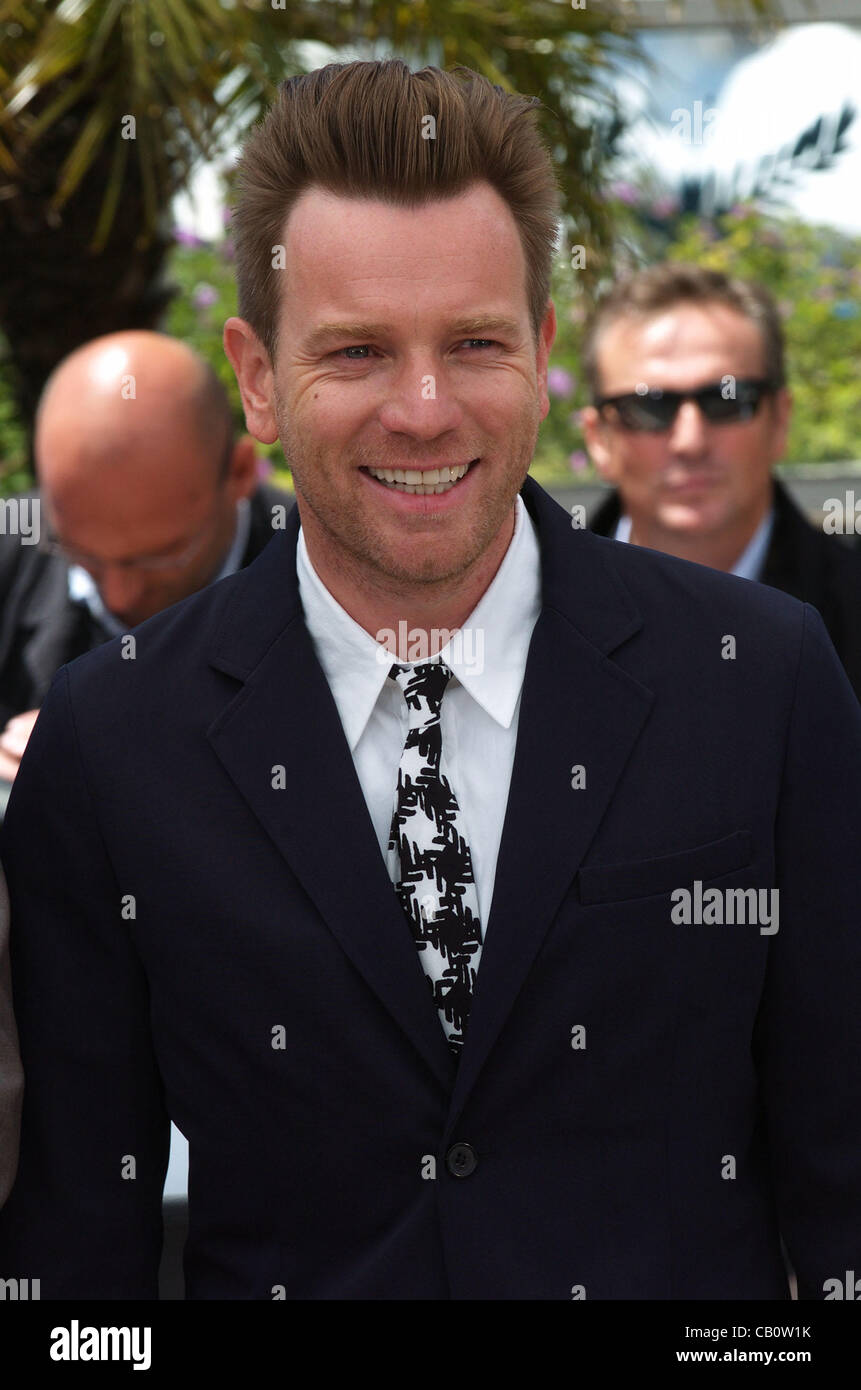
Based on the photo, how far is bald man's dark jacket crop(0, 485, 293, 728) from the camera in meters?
3.96

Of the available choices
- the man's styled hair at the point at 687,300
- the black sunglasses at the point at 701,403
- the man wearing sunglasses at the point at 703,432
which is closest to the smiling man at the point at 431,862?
the man wearing sunglasses at the point at 703,432

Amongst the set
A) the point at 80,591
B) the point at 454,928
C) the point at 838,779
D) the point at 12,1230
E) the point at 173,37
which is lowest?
the point at 12,1230

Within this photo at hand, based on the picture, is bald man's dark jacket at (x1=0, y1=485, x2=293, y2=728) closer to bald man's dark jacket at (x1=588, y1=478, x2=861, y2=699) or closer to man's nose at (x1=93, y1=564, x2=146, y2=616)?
man's nose at (x1=93, y1=564, x2=146, y2=616)

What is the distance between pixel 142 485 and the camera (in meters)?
3.95

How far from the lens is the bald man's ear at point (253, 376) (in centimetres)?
191

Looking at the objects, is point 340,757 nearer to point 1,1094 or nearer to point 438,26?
point 1,1094

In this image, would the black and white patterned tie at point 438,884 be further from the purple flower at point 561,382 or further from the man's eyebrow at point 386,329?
the purple flower at point 561,382

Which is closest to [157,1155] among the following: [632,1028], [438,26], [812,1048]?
[632,1028]

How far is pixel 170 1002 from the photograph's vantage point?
5.99 ft

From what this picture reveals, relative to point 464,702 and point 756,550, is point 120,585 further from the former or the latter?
point 464,702

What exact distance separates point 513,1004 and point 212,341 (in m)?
6.16

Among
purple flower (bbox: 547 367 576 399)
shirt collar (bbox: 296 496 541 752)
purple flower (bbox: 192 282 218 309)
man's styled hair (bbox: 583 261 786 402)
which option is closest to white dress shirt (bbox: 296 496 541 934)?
shirt collar (bbox: 296 496 541 752)

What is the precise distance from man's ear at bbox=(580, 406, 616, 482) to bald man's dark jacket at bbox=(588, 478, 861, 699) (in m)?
0.44

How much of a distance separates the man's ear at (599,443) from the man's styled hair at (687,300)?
0.06 meters
